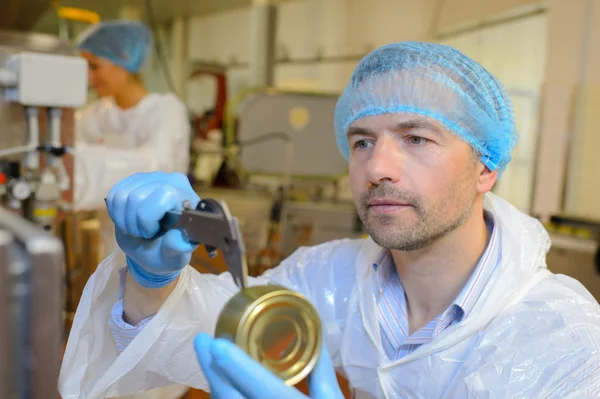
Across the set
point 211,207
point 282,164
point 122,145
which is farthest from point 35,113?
point 282,164

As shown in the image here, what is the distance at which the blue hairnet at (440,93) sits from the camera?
1.08 metres

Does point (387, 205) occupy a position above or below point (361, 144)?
below

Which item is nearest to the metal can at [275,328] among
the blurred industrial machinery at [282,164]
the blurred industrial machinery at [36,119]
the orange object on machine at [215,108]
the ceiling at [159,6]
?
the blurred industrial machinery at [36,119]

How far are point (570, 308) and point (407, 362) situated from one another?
32 cm

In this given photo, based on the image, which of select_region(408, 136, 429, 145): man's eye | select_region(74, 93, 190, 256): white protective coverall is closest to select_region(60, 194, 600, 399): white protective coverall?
select_region(408, 136, 429, 145): man's eye

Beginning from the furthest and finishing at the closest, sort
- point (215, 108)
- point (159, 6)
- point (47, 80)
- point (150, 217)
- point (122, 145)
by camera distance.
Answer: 1. point (159, 6)
2. point (215, 108)
3. point (122, 145)
4. point (47, 80)
5. point (150, 217)

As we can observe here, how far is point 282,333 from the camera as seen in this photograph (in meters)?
0.75

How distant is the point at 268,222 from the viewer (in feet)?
8.62

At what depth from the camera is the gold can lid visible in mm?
701

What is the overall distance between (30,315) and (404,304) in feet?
3.02

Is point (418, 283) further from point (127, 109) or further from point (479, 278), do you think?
point (127, 109)

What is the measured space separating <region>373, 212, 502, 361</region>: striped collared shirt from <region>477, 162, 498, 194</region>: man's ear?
88mm

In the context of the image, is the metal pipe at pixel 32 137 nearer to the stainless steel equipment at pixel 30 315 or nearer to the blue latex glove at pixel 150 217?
the blue latex glove at pixel 150 217

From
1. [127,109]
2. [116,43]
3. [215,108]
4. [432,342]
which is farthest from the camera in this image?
[215,108]
